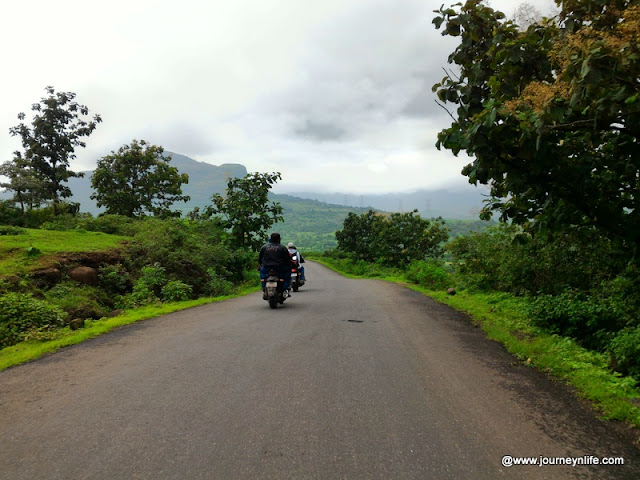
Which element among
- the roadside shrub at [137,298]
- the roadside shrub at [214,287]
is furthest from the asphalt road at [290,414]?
the roadside shrub at [214,287]

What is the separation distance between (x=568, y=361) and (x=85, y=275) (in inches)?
471

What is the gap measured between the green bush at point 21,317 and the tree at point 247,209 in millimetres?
13936

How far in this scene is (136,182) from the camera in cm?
3192

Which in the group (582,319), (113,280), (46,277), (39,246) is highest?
(39,246)

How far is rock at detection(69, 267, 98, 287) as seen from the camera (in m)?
11.1

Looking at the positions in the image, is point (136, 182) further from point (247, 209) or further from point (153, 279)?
point (153, 279)

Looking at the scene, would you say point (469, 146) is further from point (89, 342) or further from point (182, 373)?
point (89, 342)

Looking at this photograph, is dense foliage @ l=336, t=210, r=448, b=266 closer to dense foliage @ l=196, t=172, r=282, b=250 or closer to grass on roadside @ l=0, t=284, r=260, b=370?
dense foliage @ l=196, t=172, r=282, b=250

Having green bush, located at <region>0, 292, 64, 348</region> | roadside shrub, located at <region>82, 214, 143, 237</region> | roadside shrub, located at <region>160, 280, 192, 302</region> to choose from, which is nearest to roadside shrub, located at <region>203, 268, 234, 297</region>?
roadside shrub, located at <region>160, 280, 192, 302</region>

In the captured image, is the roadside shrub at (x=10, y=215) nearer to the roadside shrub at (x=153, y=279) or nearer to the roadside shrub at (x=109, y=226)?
the roadside shrub at (x=109, y=226)

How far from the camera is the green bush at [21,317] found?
A: 6.85 meters

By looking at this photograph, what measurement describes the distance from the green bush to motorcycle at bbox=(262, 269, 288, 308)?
4.61 m

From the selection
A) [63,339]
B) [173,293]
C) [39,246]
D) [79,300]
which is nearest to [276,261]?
[173,293]

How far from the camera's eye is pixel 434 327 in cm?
823
